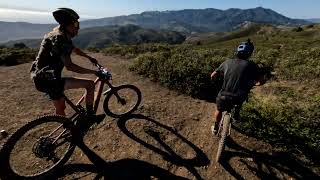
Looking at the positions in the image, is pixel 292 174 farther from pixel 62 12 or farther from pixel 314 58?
pixel 314 58

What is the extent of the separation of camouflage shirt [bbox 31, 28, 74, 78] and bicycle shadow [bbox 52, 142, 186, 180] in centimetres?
206

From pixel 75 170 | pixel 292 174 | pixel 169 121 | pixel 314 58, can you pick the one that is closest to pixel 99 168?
pixel 75 170

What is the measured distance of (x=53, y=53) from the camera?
22.3ft

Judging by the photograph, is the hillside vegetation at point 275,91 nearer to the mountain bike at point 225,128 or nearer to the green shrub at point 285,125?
the green shrub at point 285,125

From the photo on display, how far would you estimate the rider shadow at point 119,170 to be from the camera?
7125 millimetres

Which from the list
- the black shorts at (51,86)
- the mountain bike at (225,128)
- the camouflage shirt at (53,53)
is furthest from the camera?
the mountain bike at (225,128)

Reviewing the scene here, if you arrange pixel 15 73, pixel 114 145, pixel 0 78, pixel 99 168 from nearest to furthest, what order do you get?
pixel 99 168 < pixel 114 145 < pixel 0 78 < pixel 15 73

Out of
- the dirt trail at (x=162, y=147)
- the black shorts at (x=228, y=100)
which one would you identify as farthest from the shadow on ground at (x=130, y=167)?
the black shorts at (x=228, y=100)

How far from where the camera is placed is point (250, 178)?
728 cm

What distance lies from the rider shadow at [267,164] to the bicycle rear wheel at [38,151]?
3.59 m

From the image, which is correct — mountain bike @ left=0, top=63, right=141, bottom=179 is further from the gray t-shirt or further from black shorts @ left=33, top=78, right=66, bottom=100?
the gray t-shirt

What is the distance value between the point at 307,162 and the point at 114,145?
15.1ft

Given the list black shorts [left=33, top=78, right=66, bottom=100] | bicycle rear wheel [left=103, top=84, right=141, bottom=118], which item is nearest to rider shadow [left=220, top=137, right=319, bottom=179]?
bicycle rear wheel [left=103, top=84, right=141, bottom=118]

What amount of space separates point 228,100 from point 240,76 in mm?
609
